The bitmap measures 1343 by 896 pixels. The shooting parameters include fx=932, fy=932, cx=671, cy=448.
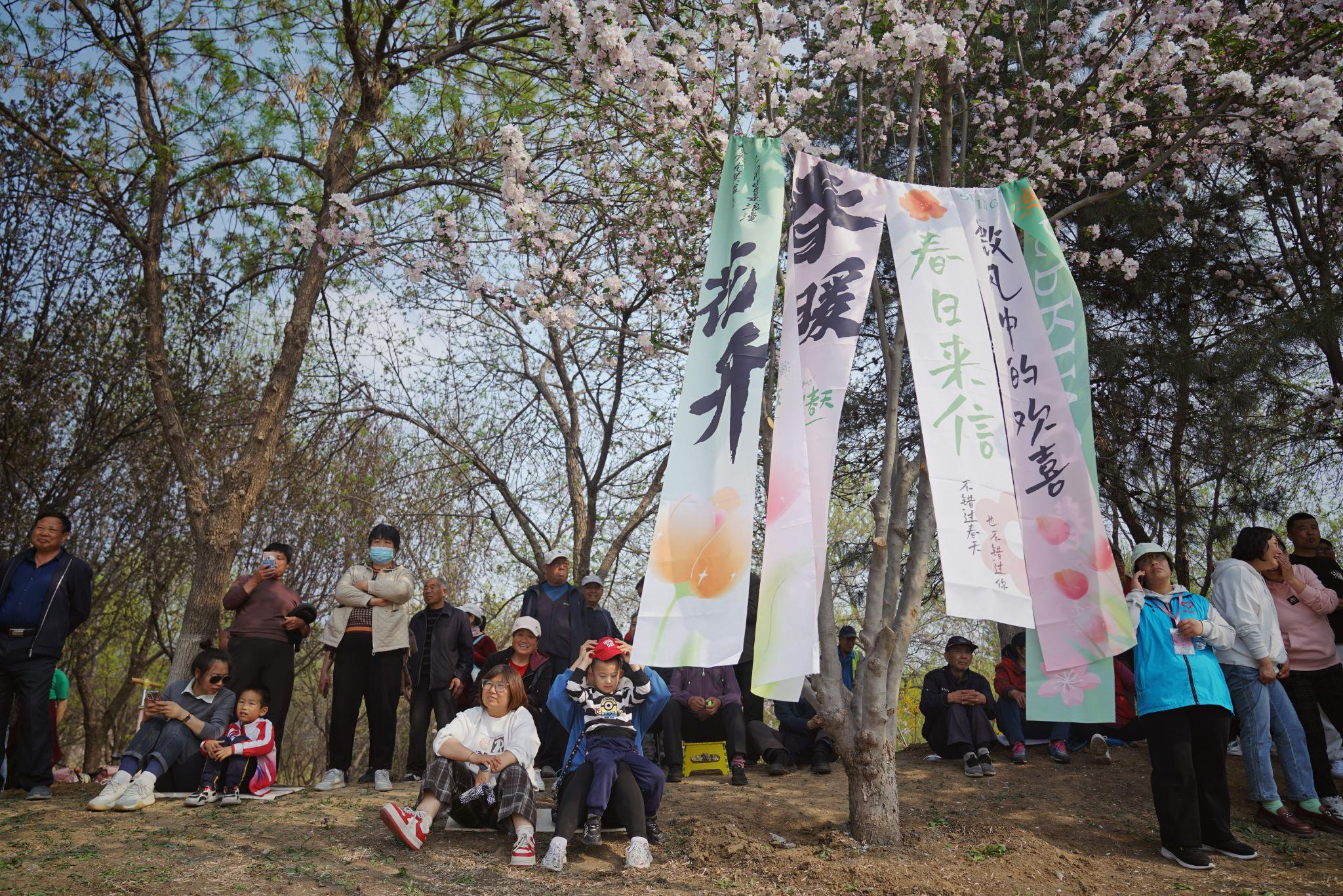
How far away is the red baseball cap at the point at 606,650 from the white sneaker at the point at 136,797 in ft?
9.08

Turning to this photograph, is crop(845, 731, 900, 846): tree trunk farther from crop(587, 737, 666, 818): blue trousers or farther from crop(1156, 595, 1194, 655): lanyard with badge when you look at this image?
crop(1156, 595, 1194, 655): lanyard with badge

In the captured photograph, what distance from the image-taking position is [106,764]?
725 centimetres

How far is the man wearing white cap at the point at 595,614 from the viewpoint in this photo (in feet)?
24.8

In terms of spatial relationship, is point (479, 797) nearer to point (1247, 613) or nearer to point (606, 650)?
point (606, 650)

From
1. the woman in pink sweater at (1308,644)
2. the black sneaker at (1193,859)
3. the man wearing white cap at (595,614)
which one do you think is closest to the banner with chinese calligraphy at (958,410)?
the black sneaker at (1193,859)

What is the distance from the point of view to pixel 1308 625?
18.6 feet

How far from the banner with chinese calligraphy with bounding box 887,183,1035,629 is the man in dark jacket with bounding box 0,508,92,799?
17.5 feet

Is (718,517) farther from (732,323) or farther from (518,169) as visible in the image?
(518,169)

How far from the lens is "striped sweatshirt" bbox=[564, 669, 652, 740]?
531cm

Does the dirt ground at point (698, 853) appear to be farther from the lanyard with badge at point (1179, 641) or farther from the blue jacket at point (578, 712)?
the lanyard with badge at point (1179, 641)

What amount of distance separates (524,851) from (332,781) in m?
2.16

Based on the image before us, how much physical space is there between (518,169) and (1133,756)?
609 cm

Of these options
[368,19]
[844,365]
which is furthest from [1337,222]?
[368,19]

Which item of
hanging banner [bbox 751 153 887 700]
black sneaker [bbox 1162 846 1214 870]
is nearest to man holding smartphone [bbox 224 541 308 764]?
hanging banner [bbox 751 153 887 700]
